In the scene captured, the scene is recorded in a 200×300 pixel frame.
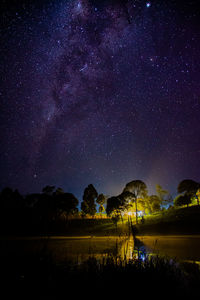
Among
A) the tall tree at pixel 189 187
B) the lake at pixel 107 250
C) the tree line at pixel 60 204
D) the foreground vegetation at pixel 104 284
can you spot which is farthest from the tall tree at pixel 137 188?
the foreground vegetation at pixel 104 284

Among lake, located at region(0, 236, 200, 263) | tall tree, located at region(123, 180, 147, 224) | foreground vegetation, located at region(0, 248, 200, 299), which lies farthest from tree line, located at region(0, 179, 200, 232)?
foreground vegetation, located at region(0, 248, 200, 299)

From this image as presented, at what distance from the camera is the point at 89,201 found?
213ft

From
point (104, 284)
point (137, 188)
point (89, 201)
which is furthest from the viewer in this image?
point (89, 201)

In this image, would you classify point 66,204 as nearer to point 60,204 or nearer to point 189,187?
point 60,204

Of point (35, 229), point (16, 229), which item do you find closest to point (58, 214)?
point (35, 229)

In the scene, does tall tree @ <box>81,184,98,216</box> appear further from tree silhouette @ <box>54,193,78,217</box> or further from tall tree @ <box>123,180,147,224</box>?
tall tree @ <box>123,180,147,224</box>

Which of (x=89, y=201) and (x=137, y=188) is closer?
(x=137, y=188)

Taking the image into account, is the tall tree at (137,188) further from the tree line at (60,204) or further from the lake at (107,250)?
the lake at (107,250)

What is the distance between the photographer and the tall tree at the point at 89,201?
6399 centimetres

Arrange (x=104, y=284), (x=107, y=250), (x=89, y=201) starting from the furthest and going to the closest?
(x=89, y=201)
(x=107, y=250)
(x=104, y=284)

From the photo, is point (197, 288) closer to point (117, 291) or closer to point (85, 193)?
point (117, 291)

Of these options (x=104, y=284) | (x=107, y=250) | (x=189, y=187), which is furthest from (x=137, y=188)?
(x=104, y=284)

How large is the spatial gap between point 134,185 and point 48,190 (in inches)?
1490

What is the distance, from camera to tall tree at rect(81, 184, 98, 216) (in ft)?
210
